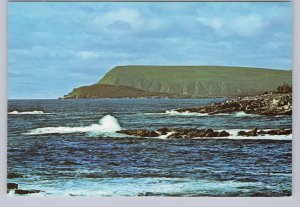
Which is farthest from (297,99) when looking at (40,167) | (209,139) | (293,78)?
(40,167)

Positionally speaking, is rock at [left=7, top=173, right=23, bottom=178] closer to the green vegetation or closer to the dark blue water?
the dark blue water

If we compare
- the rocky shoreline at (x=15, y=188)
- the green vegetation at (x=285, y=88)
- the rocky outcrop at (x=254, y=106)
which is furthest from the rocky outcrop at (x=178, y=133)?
the rocky shoreline at (x=15, y=188)

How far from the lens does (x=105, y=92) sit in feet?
31.0

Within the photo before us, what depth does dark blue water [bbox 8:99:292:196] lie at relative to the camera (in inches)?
367

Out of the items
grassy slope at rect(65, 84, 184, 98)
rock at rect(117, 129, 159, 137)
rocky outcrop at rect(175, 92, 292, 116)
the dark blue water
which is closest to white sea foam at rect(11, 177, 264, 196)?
the dark blue water

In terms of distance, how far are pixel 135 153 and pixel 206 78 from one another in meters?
0.94

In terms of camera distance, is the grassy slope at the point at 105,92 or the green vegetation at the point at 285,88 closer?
the green vegetation at the point at 285,88

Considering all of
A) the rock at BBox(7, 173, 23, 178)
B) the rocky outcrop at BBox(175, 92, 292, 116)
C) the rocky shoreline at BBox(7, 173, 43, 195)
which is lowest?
the rocky shoreline at BBox(7, 173, 43, 195)

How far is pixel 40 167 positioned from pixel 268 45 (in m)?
2.35

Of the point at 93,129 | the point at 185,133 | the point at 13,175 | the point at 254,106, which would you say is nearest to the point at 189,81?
the point at 185,133

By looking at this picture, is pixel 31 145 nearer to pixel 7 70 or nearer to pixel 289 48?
pixel 7 70

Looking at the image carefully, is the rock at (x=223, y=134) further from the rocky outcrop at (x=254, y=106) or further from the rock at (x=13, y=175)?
the rock at (x=13, y=175)

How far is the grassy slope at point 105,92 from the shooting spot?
941 centimetres

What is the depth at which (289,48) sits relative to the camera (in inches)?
366
